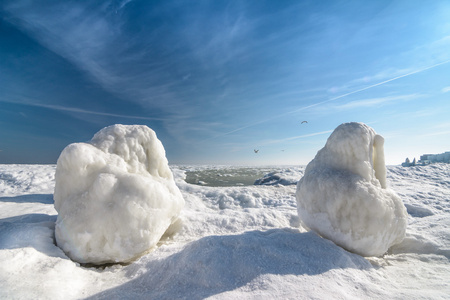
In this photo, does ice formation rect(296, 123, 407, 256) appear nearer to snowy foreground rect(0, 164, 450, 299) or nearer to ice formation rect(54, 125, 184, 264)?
snowy foreground rect(0, 164, 450, 299)

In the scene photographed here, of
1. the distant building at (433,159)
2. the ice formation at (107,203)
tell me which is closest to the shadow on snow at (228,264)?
the ice formation at (107,203)

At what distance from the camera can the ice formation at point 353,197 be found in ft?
12.4

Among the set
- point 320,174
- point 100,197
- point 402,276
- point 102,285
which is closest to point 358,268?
point 402,276

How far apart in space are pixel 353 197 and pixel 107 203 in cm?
442

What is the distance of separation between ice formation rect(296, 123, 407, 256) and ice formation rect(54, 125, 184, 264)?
9.50 ft

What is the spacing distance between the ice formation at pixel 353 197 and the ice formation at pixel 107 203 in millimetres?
2895

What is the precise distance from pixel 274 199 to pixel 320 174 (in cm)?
491

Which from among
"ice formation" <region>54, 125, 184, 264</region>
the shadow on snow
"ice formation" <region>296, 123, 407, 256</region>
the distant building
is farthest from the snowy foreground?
the distant building

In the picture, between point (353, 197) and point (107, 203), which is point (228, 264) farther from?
point (353, 197)

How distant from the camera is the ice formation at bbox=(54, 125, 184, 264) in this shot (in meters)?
3.40

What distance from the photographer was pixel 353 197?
384cm

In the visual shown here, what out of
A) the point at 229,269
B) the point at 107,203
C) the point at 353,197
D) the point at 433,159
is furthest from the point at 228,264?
the point at 433,159

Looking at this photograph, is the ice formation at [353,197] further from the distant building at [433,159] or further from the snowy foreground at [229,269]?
the distant building at [433,159]

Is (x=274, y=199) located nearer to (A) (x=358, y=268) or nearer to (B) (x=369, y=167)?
(B) (x=369, y=167)
